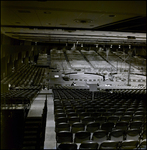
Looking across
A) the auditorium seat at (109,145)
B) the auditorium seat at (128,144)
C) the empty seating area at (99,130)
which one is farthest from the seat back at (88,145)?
the auditorium seat at (128,144)

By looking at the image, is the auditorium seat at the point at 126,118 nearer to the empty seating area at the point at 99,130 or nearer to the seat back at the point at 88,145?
the empty seating area at the point at 99,130

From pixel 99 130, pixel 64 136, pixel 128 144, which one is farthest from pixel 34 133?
pixel 128 144

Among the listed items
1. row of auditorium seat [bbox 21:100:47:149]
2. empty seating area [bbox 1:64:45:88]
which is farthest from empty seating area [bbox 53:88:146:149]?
empty seating area [bbox 1:64:45:88]

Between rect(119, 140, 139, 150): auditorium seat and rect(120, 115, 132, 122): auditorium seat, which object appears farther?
rect(120, 115, 132, 122): auditorium seat

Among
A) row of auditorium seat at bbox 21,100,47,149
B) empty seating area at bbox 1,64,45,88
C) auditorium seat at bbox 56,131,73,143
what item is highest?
empty seating area at bbox 1,64,45,88

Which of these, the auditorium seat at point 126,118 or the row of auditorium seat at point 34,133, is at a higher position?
the auditorium seat at point 126,118

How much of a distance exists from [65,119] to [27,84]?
15521 millimetres

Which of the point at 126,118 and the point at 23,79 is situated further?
the point at 23,79

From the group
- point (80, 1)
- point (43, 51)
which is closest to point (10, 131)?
point (80, 1)

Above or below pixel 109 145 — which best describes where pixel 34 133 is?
below

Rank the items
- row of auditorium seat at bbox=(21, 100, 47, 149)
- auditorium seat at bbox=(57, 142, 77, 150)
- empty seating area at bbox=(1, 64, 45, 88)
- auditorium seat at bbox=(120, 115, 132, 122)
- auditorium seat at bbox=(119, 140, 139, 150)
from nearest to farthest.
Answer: auditorium seat at bbox=(57, 142, 77, 150) → auditorium seat at bbox=(119, 140, 139, 150) → row of auditorium seat at bbox=(21, 100, 47, 149) → auditorium seat at bbox=(120, 115, 132, 122) → empty seating area at bbox=(1, 64, 45, 88)

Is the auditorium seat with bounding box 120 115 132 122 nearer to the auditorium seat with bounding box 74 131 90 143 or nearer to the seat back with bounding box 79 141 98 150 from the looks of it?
the auditorium seat with bounding box 74 131 90 143

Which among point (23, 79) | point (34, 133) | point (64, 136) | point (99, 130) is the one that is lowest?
point (34, 133)

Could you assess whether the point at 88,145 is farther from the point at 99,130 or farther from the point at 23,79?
the point at 23,79
